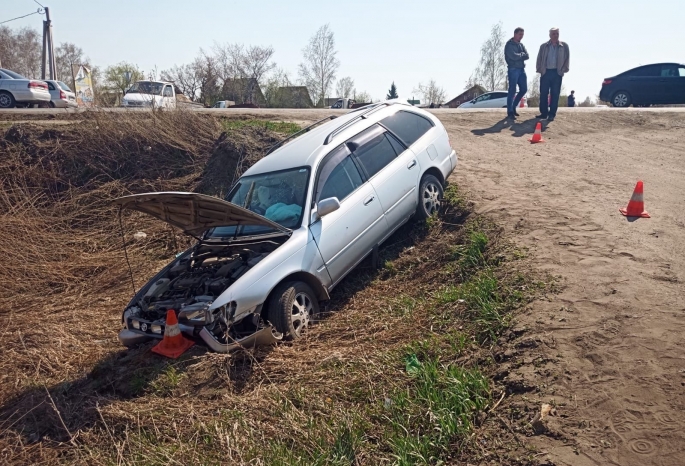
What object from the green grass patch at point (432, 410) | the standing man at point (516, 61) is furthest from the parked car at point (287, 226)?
the standing man at point (516, 61)

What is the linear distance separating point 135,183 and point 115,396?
762cm

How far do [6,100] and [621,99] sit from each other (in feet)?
73.2

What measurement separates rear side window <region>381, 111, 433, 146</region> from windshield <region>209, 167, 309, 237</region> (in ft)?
6.31

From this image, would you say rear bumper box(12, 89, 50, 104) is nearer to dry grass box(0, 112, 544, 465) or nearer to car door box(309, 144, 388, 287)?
dry grass box(0, 112, 544, 465)

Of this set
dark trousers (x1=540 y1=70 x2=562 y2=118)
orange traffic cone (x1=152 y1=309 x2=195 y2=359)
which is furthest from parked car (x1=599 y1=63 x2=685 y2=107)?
orange traffic cone (x1=152 y1=309 x2=195 y2=359)

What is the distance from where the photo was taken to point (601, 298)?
4965 millimetres

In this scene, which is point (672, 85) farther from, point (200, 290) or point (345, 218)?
point (200, 290)

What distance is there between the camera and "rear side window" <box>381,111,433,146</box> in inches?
321

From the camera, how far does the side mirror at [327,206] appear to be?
20.3 feet

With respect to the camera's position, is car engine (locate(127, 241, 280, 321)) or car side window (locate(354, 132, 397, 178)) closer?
car engine (locate(127, 241, 280, 321))

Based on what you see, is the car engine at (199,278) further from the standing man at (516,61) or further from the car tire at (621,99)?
the car tire at (621,99)

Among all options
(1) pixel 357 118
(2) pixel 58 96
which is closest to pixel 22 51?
(2) pixel 58 96

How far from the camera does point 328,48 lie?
6912cm

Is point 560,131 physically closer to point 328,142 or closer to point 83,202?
point 328,142
